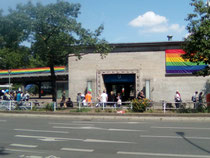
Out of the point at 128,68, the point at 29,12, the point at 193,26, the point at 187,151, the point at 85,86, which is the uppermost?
the point at 29,12

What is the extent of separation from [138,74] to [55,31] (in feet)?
Answer: 30.1

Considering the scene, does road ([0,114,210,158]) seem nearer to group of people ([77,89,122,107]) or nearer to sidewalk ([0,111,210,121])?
sidewalk ([0,111,210,121])

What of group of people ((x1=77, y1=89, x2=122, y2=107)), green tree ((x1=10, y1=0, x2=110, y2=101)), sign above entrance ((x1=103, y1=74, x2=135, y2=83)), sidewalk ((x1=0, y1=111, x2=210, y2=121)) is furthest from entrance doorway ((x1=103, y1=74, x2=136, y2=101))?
A: sidewalk ((x1=0, y1=111, x2=210, y2=121))

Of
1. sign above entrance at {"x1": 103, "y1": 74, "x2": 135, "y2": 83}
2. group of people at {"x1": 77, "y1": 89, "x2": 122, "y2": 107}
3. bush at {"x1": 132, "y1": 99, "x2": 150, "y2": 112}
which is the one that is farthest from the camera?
sign above entrance at {"x1": 103, "y1": 74, "x2": 135, "y2": 83}

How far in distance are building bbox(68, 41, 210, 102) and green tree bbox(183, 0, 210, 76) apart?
19.3ft

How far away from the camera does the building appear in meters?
23.9

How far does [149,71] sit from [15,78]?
1059 inches

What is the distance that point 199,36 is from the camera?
17.2m

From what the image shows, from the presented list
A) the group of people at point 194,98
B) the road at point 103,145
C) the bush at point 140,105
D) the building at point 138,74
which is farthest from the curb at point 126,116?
the building at point 138,74

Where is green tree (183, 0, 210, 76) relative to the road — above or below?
above

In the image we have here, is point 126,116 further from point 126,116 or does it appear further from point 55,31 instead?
point 55,31

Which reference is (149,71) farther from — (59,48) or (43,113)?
(43,113)

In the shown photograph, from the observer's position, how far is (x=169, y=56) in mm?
23984

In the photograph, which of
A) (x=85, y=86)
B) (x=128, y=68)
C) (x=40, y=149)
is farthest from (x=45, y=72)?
(x=40, y=149)
